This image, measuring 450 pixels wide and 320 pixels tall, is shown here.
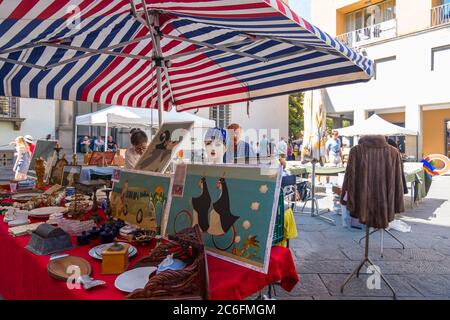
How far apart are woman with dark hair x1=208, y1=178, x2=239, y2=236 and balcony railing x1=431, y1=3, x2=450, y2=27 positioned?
714 inches

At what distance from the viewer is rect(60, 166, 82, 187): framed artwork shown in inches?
136

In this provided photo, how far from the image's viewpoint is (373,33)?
18125 mm

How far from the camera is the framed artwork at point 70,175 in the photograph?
346cm

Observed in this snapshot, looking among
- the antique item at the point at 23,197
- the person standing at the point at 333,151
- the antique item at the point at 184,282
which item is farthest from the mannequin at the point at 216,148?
the person standing at the point at 333,151

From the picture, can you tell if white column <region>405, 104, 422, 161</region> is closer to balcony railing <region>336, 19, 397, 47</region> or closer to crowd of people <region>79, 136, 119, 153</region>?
balcony railing <region>336, 19, 397, 47</region>

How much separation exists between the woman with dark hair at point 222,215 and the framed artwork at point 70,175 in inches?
90.6

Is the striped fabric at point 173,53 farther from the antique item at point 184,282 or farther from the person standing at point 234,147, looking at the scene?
the antique item at point 184,282

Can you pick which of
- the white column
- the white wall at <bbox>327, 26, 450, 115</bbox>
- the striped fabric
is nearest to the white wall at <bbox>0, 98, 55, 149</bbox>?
the striped fabric

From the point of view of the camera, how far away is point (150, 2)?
215cm

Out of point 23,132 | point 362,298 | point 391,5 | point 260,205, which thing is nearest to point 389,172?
point 362,298

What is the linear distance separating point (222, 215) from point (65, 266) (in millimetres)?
800

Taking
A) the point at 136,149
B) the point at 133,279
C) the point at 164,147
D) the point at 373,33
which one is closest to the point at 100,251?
the point at 133,279

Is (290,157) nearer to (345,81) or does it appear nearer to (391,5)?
(391,5)
